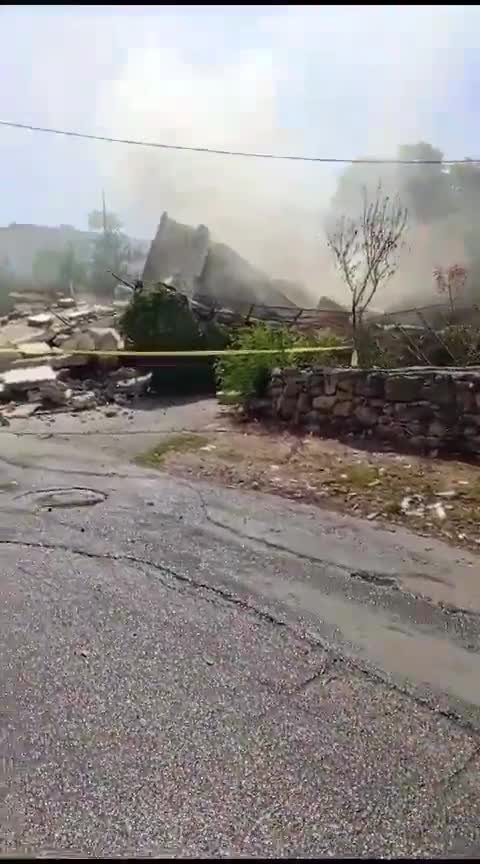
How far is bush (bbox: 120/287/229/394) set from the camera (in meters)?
11.6

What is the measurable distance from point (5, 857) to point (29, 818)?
17 centimetres

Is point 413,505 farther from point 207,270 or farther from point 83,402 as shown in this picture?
point 207,270

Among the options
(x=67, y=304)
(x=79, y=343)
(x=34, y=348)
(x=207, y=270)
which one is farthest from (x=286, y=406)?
(x=67, y=304)

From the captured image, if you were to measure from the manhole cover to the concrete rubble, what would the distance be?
397 centimetres

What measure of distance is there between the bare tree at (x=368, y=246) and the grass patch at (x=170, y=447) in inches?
143

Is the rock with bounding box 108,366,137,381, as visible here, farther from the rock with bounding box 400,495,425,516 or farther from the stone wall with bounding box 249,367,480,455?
the rock with bounding box 400,495,425,516

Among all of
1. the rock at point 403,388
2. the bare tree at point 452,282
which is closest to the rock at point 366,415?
the rock at point 403,388

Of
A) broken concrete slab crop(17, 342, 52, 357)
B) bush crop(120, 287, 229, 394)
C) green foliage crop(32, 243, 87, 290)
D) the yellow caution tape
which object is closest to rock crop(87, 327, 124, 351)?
the yellow caution tape

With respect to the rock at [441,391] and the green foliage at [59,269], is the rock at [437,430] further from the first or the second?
the green foliage at [59,269]

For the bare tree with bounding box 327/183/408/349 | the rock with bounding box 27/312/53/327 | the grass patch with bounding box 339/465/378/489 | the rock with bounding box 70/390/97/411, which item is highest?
the bare tree with bounding box 327/183/408/349

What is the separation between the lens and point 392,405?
22.4 ft

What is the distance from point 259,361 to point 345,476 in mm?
3111

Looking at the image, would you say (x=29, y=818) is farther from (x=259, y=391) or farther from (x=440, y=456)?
(x=259, y=391)

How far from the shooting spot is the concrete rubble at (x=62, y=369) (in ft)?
35.4
